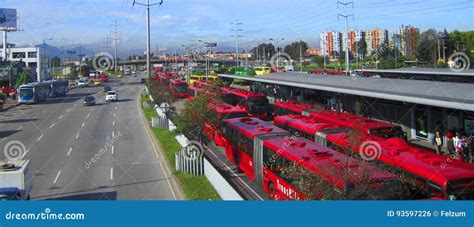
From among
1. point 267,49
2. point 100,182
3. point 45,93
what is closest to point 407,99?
point 100,182

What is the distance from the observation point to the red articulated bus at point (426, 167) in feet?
28.3

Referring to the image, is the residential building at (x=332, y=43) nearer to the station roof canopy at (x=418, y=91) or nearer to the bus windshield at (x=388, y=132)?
the station roof canopy at (x=418, y=91)

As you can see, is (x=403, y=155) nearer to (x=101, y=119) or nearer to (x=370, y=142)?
(x=370, y=142)

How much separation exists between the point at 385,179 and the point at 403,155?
262 centimetres

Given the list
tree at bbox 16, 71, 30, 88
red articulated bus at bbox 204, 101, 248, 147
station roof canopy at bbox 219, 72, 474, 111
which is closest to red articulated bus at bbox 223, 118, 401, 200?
red articulated bus at bbox 204, 101, 248, 147

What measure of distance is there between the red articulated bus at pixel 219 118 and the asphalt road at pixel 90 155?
222 cm

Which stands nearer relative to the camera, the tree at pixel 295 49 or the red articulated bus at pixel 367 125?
the red articulated bus at pixel 367 125

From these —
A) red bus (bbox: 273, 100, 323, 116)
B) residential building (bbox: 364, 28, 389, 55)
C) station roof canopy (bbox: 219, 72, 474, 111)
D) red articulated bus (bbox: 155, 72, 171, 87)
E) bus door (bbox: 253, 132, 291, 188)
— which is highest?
residential building (bbox: 364, 28, 389, 55)

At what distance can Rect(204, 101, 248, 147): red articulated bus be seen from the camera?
17.5m

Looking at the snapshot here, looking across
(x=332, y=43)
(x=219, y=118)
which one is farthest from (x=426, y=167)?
(x=332, y=43)

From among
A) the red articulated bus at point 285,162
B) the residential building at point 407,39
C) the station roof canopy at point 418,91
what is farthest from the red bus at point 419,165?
the residential building at point 407,39

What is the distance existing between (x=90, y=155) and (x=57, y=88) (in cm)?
3470

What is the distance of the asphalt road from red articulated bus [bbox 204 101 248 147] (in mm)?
2217

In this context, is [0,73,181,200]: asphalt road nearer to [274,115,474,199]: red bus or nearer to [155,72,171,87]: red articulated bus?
[155,72,171,87]: red articulated bus
